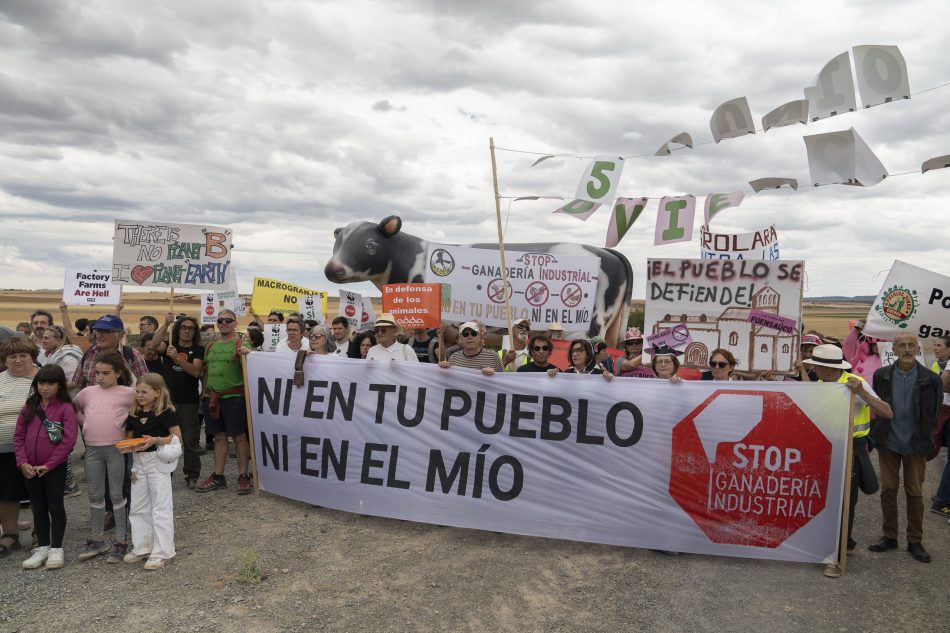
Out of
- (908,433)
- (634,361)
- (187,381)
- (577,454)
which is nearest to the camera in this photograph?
(908,433)

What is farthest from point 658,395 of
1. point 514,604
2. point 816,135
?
point 816,135

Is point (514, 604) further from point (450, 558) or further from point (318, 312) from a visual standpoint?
point (318, 312)

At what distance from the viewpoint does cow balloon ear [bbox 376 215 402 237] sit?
12.5 meters

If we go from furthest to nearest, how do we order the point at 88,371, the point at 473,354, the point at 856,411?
the point at 473,354, the point at 88,371, the point at 856,411

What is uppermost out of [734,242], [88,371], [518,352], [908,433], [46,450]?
[734,242]

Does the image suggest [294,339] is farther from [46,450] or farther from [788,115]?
[788,115]

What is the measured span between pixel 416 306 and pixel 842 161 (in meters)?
5.08

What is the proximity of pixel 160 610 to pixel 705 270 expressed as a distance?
25.9 ft

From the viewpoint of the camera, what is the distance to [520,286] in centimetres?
1015

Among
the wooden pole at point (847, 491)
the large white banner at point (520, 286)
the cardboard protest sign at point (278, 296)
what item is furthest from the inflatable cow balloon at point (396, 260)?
the wooden pole at point (847, 491)

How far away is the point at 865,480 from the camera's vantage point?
15.4 ft

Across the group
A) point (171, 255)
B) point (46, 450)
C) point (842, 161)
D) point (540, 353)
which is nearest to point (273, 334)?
point (171, 255)

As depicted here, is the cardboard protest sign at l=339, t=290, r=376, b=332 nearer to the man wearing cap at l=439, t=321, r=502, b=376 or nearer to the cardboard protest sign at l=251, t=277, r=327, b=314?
the cardboard protest sign at l=251, t=277, r=327, b=314

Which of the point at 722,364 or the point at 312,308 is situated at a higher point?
the point at 312,308
